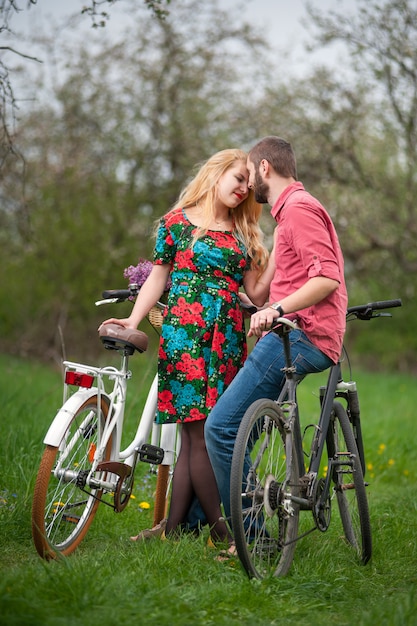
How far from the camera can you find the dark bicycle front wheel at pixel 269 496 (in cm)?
345

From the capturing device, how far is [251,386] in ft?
11.9

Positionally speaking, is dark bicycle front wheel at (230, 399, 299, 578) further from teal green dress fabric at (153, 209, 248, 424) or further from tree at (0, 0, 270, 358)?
tree at (0, 0, 270, 358)

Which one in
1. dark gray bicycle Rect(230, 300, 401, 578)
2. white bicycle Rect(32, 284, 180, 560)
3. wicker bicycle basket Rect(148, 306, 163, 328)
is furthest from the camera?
wicker bicycle basket Rect(148, 306, 163, 328)

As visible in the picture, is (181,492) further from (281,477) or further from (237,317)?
(237,317)

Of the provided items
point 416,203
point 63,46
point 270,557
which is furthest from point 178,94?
point 270,557

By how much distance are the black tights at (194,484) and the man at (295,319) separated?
34 cm

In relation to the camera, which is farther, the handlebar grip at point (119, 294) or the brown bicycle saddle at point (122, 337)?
the handlebar grip at point (119, 294)

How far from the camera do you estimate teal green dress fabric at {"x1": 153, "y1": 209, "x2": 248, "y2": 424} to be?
402 cm

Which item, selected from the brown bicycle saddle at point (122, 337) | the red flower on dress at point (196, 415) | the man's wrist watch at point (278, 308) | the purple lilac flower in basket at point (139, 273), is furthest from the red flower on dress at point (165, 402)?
the man's wrist watch at point (278, 308)

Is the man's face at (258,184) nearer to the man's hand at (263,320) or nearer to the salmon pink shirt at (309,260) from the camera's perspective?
the salmon pink shirt at (309,260)

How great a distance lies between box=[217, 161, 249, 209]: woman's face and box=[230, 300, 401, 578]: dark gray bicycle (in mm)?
771

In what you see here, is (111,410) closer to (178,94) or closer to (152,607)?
(152,607)

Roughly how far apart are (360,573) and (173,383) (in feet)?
3.89

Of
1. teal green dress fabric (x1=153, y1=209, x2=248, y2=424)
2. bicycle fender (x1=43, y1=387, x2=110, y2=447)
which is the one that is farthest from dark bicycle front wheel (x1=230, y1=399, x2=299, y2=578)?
bicycle fender (x1=43, y1=387, x2=110, y2=447)
